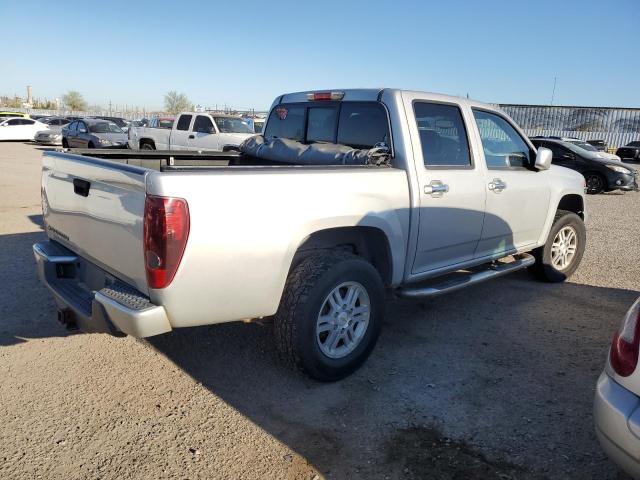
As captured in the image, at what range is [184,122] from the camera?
15.3m

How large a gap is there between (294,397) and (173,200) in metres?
1.51

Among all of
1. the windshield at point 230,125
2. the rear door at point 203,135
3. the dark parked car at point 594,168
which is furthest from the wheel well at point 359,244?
the dark parked car at point 594,168

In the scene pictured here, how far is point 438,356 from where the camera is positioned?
154 inches

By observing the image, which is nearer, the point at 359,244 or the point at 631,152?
the point at 359,244

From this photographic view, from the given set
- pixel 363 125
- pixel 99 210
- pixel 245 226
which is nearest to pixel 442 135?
pixel 363 125

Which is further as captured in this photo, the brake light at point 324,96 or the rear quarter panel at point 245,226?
the brake light at point 324,96

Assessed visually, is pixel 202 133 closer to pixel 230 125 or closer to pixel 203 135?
pixel 203 135

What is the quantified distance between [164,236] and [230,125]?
508 inches

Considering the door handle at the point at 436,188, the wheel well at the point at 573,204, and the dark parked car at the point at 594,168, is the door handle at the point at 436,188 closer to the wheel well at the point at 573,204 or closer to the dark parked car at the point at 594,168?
the wheel well at the point at 573,204

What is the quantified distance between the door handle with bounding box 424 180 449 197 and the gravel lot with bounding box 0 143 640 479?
3.94ft

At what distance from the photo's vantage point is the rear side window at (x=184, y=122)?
15188mm

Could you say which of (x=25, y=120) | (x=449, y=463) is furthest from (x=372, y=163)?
(x=25, y=120)

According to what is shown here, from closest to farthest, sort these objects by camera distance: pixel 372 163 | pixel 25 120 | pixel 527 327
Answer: pixel 372 163
pixel 527 327
pixel 25 120

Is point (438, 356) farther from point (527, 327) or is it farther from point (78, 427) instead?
point (78, 427)
